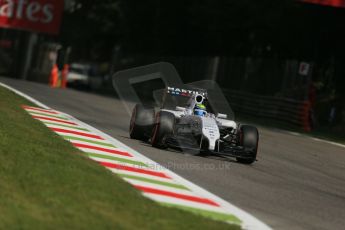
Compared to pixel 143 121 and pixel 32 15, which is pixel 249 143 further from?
pixel 32 15

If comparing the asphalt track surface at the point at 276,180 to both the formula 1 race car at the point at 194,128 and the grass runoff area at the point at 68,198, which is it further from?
the grass runoff area at the point at 68,198

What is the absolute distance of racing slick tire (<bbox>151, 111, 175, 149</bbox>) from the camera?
12.8 m

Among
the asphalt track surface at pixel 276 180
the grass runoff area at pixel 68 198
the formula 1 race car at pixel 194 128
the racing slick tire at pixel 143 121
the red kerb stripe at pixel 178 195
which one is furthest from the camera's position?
the racing slick tire at pixel 143 121

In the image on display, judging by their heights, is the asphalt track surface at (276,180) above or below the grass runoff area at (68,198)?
below

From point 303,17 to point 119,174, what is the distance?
27.4 m

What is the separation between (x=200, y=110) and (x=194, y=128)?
59 cm

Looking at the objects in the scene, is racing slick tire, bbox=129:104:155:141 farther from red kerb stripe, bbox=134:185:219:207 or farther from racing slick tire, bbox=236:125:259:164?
red kerb stripe, bbox=134:185:219:207

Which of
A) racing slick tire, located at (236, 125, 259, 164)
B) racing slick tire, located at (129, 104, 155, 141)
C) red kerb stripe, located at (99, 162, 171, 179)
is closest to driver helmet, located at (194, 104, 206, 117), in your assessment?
racing slick tire, located at (236, 125, 259, 164)

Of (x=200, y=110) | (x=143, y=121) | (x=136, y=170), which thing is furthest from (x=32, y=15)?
(x=136, y=170)

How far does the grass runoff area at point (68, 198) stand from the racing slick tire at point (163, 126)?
8.52 ft

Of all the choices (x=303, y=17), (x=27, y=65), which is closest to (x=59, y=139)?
(x=303, y=17)

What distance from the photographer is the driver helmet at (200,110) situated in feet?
43.8

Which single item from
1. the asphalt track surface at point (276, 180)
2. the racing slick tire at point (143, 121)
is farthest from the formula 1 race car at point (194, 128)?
the asphalt track surface at point (276, 180)

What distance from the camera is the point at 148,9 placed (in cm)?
5291
